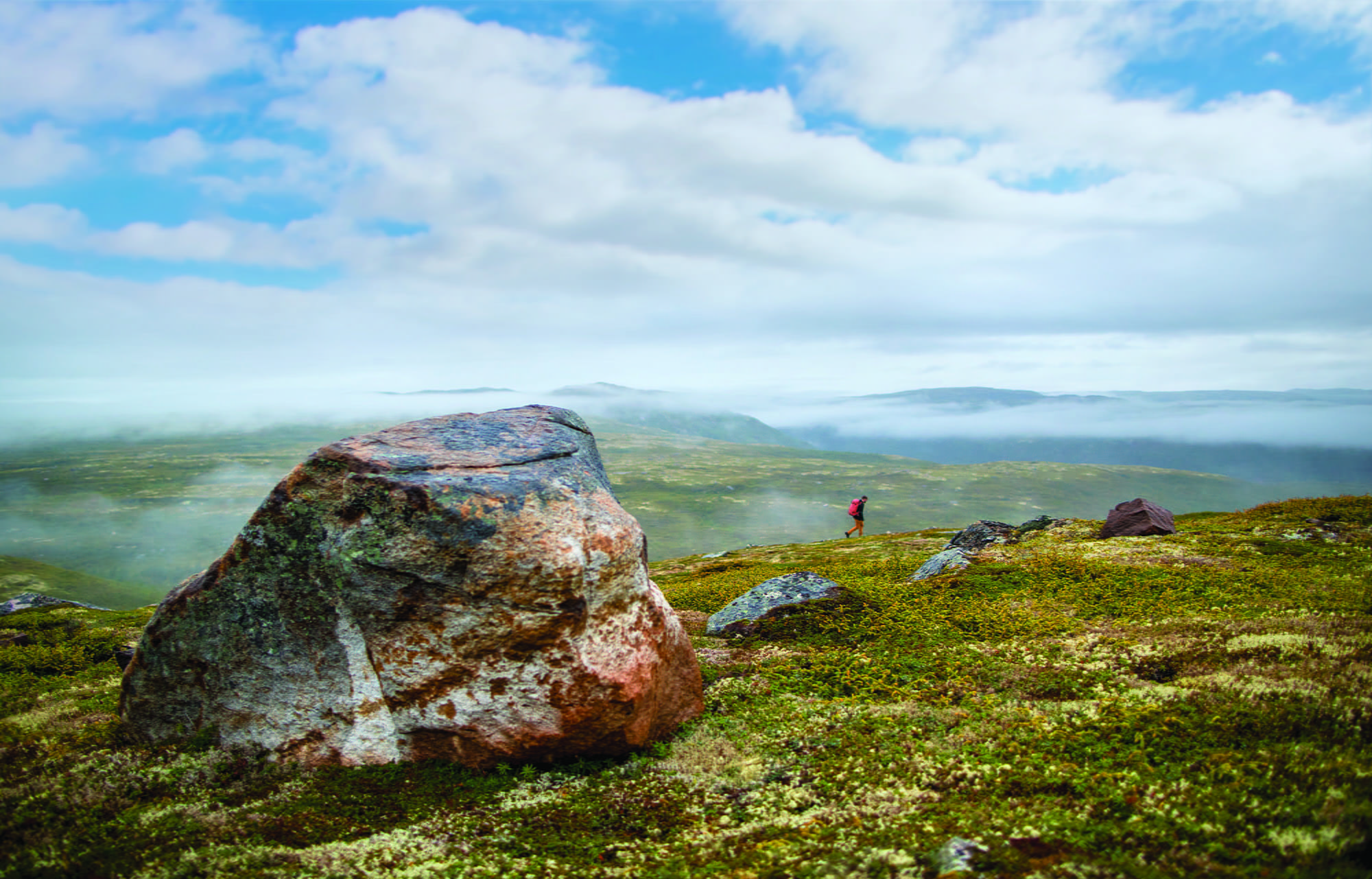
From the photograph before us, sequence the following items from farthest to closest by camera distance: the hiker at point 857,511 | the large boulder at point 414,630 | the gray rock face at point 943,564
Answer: the hiker at point 857,511
the gray rock face at point 943,564
the large boulder at point 414,630

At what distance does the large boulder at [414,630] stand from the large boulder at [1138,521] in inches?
1397

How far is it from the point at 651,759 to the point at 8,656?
3095cm

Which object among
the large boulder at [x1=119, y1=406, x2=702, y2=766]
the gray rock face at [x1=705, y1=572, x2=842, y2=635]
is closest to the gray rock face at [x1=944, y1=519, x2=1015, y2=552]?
the gray rock face at [x1=705, y1=572, x2=842, y2=635]

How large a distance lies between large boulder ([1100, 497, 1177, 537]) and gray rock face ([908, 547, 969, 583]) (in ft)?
37.9

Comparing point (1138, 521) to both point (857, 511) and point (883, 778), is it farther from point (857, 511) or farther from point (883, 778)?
point (883, 778)

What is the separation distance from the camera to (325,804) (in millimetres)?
13820

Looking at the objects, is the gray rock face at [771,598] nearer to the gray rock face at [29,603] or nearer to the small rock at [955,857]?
the small rock at [955,857]

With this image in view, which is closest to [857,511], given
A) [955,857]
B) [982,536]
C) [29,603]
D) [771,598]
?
[982,536]

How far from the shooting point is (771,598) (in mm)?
27781

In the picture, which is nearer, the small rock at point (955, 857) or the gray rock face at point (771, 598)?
the small rock at point (955, 857)

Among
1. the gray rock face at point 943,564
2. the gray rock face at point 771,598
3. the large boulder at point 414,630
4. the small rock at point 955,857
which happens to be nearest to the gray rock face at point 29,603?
the large boulder at point 414,630

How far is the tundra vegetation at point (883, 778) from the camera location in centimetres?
962

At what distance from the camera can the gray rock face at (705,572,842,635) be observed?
27.0 meters

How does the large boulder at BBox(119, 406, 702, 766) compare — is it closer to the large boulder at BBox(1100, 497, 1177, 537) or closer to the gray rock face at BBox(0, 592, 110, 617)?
the large boulder at BBox(1100, 497, 1177, 537)
